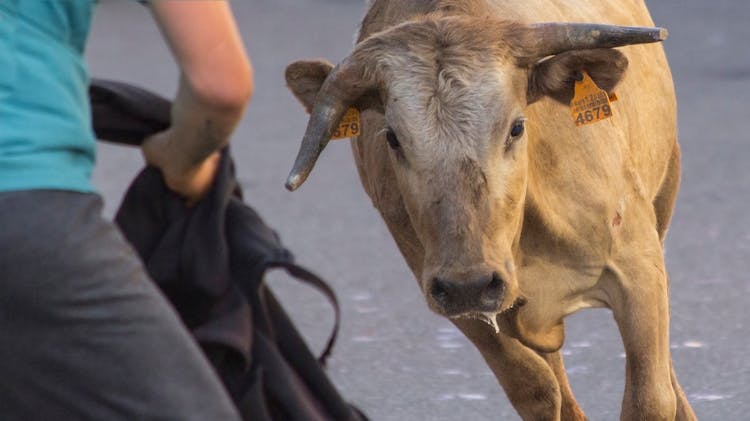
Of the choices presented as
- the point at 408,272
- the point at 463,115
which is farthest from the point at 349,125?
the point at 408,272

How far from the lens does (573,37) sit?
4605mm

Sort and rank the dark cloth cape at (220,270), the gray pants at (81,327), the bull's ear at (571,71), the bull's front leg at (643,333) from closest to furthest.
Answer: the gray pants at (81,327), the dark cloth cape at (220,270), the bull's ear at (571,71), the bull's front leg at (643,333)

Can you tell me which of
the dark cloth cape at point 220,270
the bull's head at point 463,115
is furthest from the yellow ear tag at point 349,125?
the dark cloth cape at point 220,270

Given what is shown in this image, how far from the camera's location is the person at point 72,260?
9.07ft

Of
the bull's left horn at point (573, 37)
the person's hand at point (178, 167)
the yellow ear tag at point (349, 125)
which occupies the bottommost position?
the yellow ear tag at point (349, 125)

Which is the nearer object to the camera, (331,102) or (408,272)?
(331,102)

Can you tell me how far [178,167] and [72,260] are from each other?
1.92 feet

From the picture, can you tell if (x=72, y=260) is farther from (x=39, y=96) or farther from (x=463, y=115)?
(x=463, y=115)

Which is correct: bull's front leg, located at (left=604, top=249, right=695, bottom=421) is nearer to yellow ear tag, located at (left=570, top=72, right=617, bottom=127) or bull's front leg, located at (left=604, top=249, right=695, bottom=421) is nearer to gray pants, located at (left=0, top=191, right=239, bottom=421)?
yellow ear tag, located at (left=570, top=72, right=617, bottom=127)

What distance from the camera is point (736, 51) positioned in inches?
531

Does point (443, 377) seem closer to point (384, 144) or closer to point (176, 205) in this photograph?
point (384, 144)

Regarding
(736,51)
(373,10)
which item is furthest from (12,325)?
(736,51)

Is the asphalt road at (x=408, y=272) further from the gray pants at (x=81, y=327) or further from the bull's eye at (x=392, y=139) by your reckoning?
the gray pants at (x=81, y=327)

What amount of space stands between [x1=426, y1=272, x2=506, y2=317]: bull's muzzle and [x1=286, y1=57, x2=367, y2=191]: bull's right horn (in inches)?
21.2
